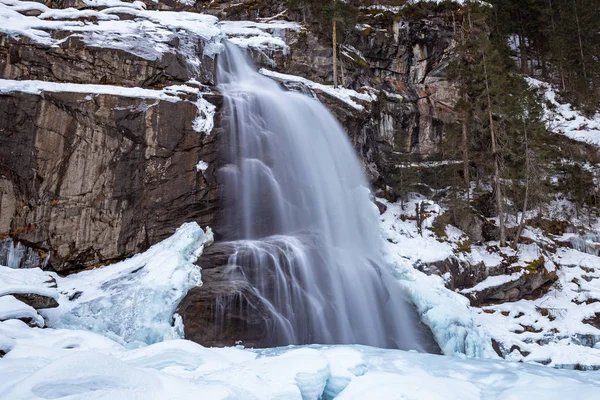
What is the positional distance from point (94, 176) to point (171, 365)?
9291mm

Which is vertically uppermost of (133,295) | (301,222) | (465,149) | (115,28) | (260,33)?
(260,33)

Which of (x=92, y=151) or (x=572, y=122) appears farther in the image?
(x=572, y=122)

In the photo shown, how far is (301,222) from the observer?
14.2 metres

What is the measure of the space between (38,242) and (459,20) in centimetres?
2814

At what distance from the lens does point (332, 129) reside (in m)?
17.5

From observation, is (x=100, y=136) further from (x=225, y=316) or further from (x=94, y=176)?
(x=225, y=316)

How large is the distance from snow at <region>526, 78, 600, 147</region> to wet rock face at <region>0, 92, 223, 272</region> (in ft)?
73.8

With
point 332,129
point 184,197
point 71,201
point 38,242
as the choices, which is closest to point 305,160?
point 332,129

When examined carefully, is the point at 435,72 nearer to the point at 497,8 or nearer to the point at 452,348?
the point at 497,8

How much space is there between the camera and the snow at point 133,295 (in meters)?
9.05

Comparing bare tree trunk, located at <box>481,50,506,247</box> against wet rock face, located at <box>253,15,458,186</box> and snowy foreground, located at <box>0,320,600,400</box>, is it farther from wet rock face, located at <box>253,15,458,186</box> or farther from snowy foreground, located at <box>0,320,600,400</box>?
snowy foreground, located at <box>0,320,600,400</box>

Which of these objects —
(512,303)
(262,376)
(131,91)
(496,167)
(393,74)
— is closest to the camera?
(262,376)

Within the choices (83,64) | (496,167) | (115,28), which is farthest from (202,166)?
(496,167)

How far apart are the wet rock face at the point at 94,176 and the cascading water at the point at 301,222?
1.67 meters
